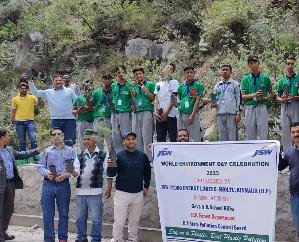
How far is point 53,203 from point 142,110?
2218mm

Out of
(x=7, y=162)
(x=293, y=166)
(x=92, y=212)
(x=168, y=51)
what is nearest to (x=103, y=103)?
(x=7, y=162)

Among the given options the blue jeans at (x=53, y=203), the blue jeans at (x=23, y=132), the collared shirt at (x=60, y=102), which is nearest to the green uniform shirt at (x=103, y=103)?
the collared shirt at (x=60, y=102)

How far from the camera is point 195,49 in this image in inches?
651

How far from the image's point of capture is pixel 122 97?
372 inches

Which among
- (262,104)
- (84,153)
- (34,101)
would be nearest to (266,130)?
(262,104)

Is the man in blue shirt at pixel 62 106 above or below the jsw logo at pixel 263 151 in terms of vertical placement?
above

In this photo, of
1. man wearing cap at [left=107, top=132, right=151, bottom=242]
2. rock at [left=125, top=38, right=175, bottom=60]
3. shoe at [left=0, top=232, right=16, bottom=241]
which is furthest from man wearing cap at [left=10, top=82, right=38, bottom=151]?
rock at [left=125, top=38, right=175, bottom=60]

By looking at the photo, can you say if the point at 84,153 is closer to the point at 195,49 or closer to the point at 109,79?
the point at 109,79

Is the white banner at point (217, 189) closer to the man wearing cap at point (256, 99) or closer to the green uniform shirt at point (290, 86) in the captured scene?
the man wearing cap at point (256, 99)

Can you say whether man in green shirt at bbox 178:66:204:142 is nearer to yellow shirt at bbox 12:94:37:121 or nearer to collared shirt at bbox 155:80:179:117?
collared shirt at bbox 155:80:179:117

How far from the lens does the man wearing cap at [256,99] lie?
8.38m

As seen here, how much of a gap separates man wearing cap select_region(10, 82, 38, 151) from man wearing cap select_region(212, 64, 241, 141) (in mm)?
4231

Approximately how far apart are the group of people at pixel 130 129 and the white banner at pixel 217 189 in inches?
13.9

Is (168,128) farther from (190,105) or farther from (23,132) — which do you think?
(23,132)
